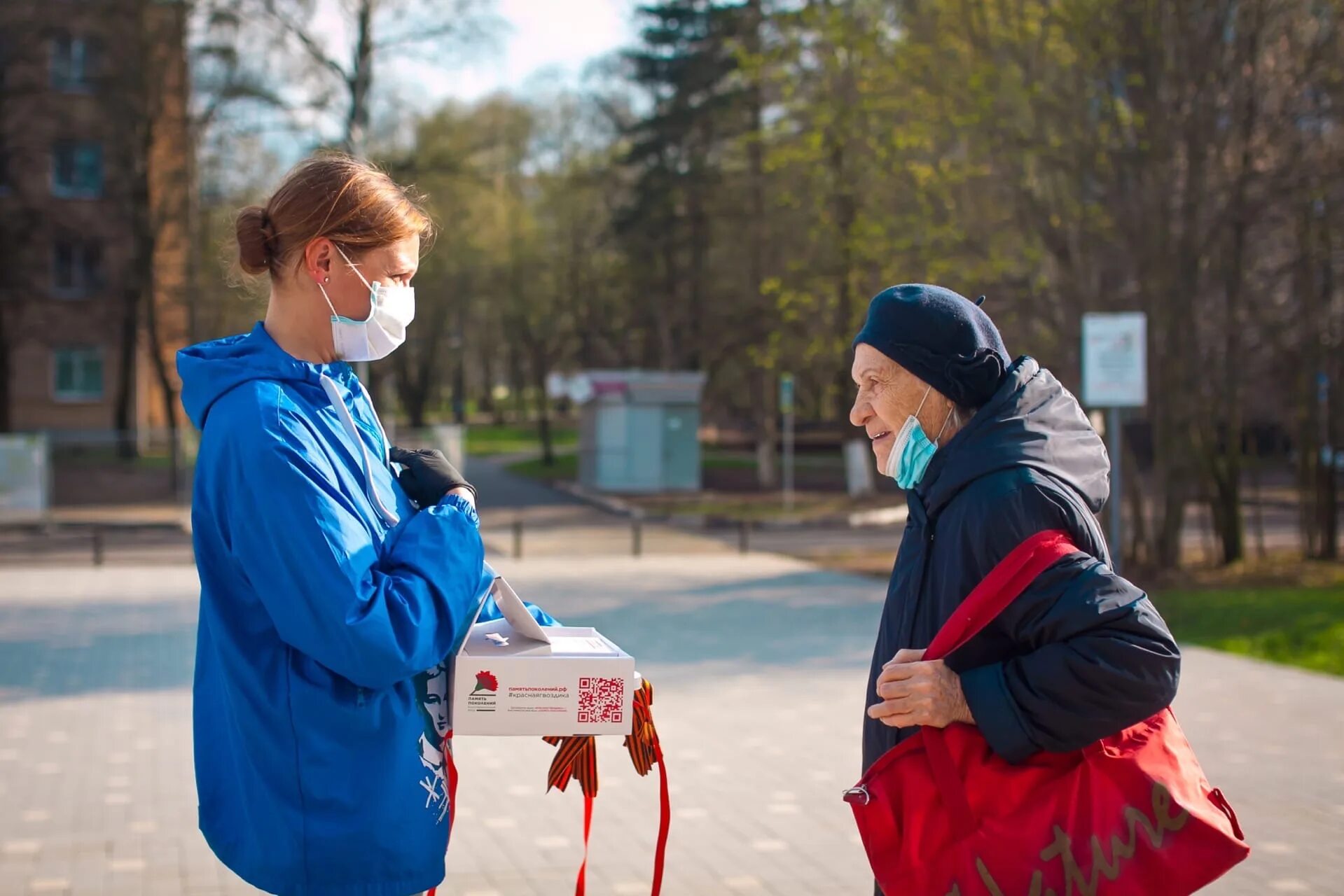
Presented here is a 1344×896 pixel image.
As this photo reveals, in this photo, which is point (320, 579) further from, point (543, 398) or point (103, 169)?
point (103, 169)

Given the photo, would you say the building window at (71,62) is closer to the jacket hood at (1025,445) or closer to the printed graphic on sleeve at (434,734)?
the printed graphic on sleeve at (434,734)

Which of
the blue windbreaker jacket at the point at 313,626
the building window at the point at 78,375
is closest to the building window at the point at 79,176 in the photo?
the building window at the point at 78,375

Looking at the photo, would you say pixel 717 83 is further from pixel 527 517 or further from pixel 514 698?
pixel 514 698

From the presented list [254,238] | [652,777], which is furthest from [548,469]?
[254,238]

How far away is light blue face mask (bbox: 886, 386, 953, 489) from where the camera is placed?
8.59 ft

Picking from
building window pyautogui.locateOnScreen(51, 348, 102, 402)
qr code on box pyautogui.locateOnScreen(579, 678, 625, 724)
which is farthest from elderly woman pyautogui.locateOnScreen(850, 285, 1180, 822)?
building window pyautogui.locateOnScreen(51, 348, 102, 402)

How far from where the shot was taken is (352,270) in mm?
2467

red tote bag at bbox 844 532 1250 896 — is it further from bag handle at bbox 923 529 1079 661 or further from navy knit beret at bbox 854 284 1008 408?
navy knit beret at bbox 854 284 1008 408

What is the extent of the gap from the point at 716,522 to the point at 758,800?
19253 mm

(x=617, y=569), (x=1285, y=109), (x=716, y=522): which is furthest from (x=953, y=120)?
(x=716, y=522)

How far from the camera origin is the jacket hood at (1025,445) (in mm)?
2389

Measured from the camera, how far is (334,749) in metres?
2.26

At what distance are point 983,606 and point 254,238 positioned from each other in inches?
57.1

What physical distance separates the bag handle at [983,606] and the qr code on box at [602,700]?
0.56 m
